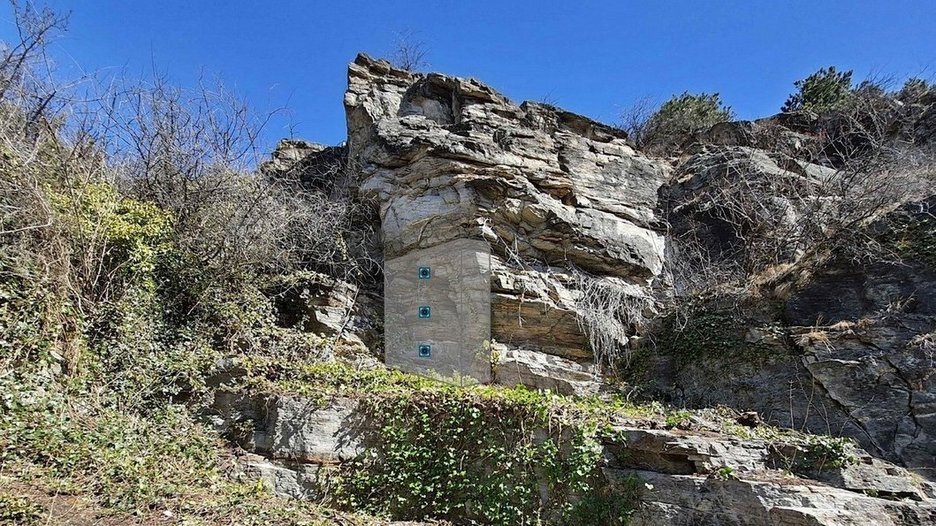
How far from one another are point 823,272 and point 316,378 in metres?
7.22

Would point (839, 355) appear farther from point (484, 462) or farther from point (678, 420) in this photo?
point (484, 462)

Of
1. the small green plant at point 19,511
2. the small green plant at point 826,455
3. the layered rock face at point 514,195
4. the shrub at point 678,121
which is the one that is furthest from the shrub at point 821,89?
the small green plant at point 19,511

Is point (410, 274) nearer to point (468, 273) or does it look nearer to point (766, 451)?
point (468, 273)

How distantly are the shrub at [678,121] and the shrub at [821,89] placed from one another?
171cm

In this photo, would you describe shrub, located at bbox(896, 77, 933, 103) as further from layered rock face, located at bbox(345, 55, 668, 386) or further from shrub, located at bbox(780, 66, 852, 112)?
layered rock face, located at bbox(345, 55, 668, 386)

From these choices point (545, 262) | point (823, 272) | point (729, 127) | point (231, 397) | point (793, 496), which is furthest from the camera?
point (729, 127)

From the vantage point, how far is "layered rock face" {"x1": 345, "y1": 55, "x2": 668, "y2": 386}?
783 cm

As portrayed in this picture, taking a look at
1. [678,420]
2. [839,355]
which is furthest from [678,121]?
[678,420]

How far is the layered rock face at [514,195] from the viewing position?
7.83 metres

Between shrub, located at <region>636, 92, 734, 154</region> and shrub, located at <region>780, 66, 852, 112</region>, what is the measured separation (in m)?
1.71

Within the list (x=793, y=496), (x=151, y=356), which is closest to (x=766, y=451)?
(x=793, y=496)

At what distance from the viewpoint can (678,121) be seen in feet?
43.1

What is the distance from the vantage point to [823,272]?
7.20m

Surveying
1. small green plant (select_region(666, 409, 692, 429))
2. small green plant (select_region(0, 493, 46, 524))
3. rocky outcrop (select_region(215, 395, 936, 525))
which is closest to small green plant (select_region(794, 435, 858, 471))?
rocky outcrop (select_region(215, 395, 936, 525))
